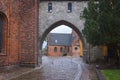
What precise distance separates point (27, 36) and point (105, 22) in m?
6.51

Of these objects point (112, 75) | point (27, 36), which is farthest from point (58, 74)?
point (27, 36)

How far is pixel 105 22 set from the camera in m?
23.7

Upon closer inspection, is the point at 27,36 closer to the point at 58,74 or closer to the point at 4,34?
the point at 4,34

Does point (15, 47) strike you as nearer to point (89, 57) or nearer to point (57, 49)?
point (89, 57)

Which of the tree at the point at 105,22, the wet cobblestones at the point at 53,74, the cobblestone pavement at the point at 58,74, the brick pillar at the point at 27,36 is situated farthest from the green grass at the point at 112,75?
the brick pillar at the point at 27,36

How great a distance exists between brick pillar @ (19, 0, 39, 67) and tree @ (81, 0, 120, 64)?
481 centimetres

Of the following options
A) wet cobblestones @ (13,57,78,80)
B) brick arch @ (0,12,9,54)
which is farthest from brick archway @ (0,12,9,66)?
wet cobblestones @ (13,57,78,80)

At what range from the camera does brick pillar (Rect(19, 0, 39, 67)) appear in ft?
80.5

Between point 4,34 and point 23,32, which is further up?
point 23,32

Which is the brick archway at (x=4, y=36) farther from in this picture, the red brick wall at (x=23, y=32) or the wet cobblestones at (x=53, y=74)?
the wet cobblestones at (x=53, y=74)

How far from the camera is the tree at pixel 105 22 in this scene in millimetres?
23516

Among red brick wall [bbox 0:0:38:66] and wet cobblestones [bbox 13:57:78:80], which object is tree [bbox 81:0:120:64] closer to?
wet cobblestones [bbox 13:57:78:80]

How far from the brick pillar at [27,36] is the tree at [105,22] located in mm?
4815

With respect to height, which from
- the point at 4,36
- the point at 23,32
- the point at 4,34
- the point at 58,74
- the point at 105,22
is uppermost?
the point at 105,22
